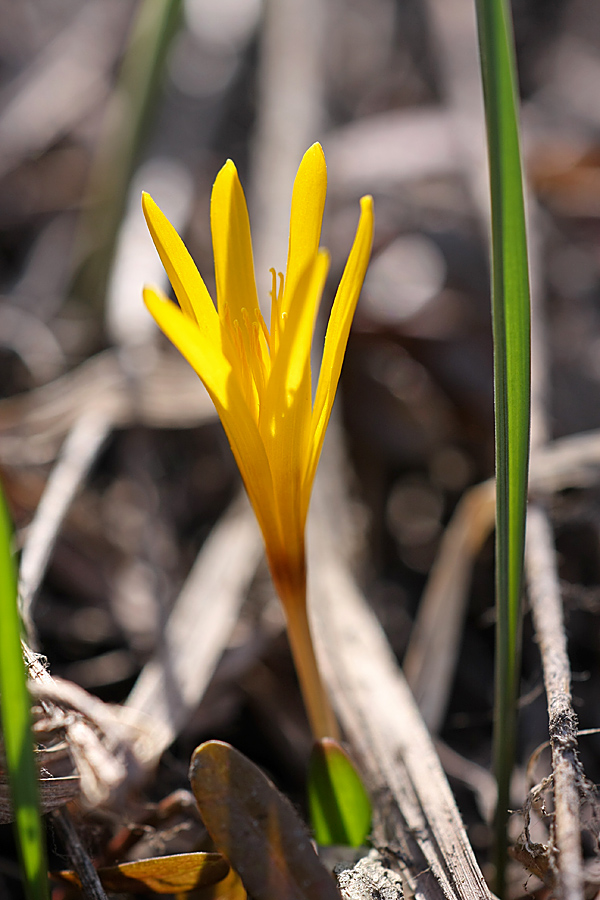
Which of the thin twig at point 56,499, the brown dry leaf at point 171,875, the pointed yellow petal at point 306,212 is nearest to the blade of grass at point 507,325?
the pointed yellow petal at point 306,212

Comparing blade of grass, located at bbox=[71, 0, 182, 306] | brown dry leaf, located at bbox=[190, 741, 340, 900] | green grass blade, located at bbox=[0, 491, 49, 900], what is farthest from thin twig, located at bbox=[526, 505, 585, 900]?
blade of grass, located at bbox=[71, 0, 182, 306]

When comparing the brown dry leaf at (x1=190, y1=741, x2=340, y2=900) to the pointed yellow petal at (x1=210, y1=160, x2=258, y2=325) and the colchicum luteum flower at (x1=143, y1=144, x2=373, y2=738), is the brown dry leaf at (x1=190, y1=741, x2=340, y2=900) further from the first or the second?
the pointed yellow petal at (x1=210, y1=160, x2=258, y2=325)

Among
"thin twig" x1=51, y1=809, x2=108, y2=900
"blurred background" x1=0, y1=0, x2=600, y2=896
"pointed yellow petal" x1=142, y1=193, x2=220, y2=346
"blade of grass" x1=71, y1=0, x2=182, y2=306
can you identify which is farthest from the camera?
"blade of grass" x1=71, y1=0, x2=182, y2=306

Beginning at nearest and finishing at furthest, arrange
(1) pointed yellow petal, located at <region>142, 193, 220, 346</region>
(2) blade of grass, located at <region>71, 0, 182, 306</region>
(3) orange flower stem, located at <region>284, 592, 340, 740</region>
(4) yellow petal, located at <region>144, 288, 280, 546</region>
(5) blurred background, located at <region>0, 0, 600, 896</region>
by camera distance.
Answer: (4) yellow petal, located at <region>144, 288, 280, 546</region>
(1) pointed yellow petal, located at <region>142, 193, 220, 346</region>
(3) orange flower stem, located at <region>284, 592, 340, 740</region>
(5) blurred background, located at <region>0, 0, 600, 896</region>
(2) blade of grass, located at <region>71, 0, 182, 306</region>

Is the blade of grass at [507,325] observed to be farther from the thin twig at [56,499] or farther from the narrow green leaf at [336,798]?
the thin twig at [56,499]

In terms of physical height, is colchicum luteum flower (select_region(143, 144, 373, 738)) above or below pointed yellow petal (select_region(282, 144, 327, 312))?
below

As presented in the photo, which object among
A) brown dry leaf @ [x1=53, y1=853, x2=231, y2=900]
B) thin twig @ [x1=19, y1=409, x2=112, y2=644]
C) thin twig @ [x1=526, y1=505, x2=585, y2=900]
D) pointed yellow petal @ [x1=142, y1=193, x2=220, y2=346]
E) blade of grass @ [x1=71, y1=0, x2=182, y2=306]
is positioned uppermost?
blade of grass @ [x1=71, y1=0, x2=182, y2=306]
